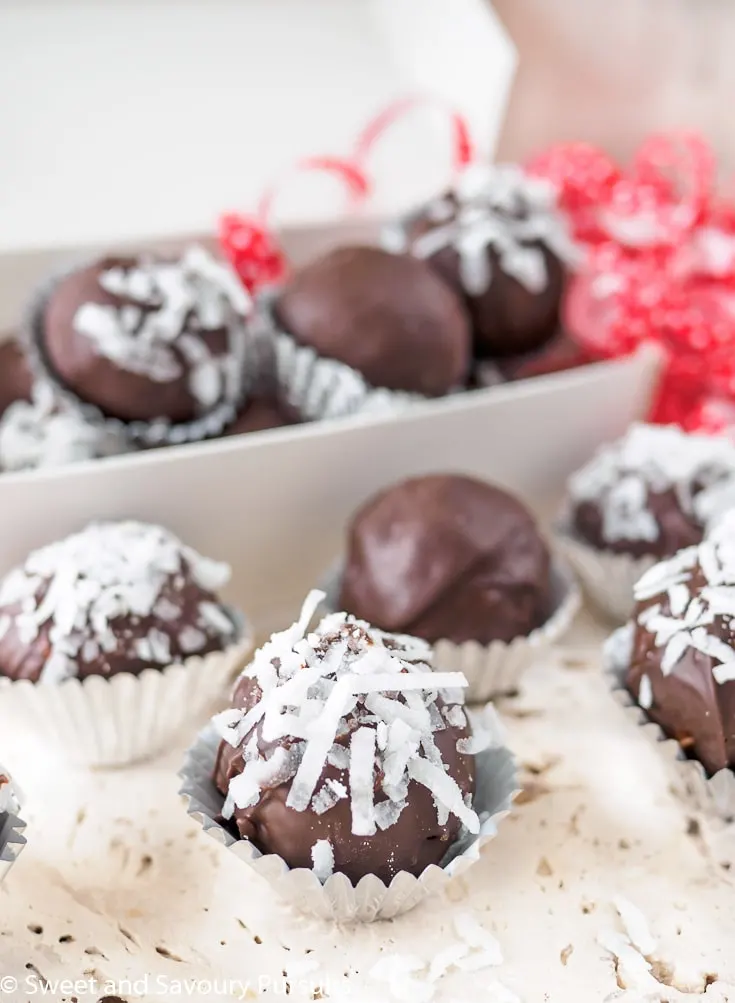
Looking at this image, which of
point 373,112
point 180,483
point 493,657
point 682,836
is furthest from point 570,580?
point 373,112

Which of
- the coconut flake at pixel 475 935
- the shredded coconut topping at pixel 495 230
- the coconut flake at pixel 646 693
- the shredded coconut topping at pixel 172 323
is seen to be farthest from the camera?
the shredded coconut topping at pixel 495 230

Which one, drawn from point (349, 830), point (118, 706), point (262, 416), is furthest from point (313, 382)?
point (349, 830)

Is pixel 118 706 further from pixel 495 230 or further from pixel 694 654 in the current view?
pixel 495 230

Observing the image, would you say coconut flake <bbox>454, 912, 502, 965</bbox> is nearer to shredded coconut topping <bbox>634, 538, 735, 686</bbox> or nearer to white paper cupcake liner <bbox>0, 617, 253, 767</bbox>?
shredded coconut topping <bbox>634, 538, 735, 686</bbox>

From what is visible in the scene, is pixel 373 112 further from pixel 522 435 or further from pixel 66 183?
pixel 522 435

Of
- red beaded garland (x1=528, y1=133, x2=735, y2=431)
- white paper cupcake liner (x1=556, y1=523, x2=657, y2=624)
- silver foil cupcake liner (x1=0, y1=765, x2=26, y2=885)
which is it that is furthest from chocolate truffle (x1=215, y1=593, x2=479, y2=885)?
red beaded garland (x1=528, y1=133, x2=735, y2=431)

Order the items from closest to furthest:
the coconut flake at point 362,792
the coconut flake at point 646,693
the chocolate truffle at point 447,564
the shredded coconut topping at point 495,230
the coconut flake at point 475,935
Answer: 1. the coconut flake at point 362,792
2. the coconut flake at point 475,935
3. the coconut flake at point 646,693
4. the chocolate truffle at point 447,564
5. the shredded coconut topping at point 495,230

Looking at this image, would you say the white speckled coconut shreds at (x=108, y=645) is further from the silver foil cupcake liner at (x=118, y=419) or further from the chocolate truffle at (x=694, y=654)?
the chocolate truffle at (x=694, y=654)

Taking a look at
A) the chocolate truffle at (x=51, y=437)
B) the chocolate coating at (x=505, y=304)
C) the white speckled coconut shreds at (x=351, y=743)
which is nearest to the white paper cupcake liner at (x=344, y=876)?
the white speckled coconut shreds at (x=351, y=743)
